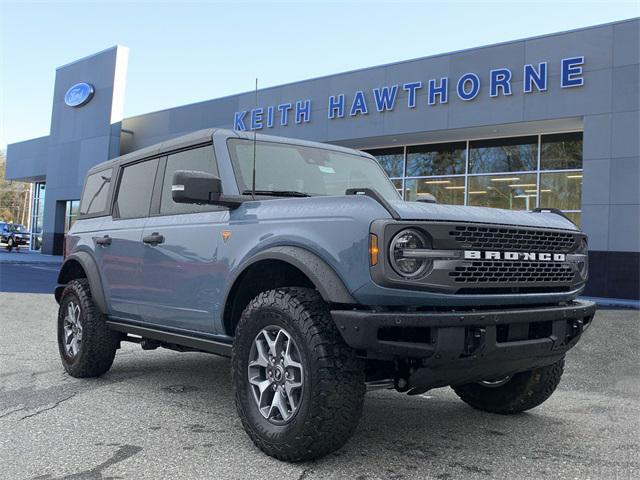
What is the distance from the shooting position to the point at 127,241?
189 inches

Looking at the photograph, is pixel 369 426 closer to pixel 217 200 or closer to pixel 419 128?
pixel 217 200

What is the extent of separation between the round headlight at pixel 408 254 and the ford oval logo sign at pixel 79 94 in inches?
1142

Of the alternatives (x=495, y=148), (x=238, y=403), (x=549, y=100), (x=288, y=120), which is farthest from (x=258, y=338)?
(x=288, y=120)

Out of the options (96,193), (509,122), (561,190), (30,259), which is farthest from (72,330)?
(30,259)

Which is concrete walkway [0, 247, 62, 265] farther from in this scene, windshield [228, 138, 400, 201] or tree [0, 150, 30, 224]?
tree [0, 150, 30, 224]

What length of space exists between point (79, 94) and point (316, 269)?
97.1 feet

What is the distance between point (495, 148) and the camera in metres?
17.8

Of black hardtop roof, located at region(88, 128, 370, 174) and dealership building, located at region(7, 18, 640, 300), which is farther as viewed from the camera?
dealership building, located at region(7, 18, 640, 300)

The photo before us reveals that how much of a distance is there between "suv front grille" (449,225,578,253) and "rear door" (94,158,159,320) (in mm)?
2636

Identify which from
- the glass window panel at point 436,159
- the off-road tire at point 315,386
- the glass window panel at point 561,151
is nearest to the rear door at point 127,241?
the off-road tire at point 315,386

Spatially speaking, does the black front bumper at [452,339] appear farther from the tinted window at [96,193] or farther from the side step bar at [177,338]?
the tinted window at [96,193]

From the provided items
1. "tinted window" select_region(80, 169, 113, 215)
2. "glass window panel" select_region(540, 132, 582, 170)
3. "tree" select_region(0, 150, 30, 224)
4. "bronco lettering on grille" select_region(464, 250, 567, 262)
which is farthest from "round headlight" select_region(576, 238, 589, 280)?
"tree" select_region(0, 150, 30, 224)

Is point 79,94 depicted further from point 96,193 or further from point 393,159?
point 96,193

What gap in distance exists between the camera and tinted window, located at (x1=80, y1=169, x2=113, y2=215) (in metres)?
5.58
